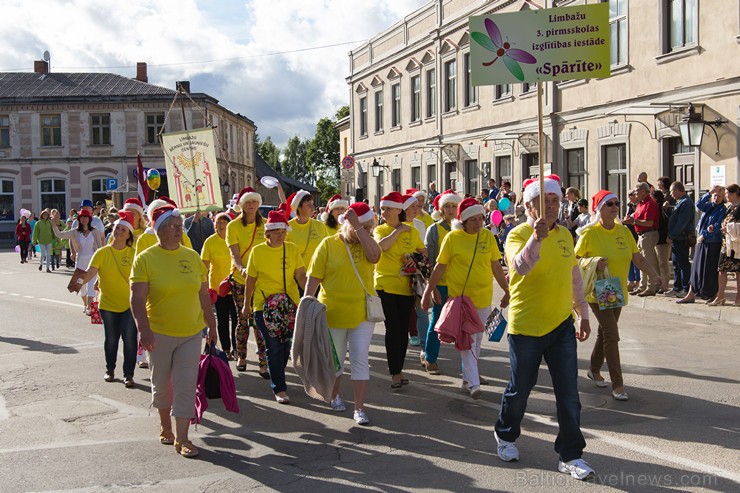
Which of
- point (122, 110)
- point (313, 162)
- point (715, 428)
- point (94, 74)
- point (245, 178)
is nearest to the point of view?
point (715, 428)

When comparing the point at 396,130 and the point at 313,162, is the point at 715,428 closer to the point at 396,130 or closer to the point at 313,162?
the point at 396,130

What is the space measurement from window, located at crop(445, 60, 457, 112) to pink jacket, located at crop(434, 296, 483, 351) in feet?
77.9

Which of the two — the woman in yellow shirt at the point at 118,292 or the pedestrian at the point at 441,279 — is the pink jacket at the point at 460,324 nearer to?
the pedestrian at the point at 441,279

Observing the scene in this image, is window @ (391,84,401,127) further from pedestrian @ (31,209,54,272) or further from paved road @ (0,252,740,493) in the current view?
paved road @ (0,252,740,493)

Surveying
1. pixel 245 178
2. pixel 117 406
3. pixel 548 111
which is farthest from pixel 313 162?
pixel 117 406

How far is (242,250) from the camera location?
9.23 meters

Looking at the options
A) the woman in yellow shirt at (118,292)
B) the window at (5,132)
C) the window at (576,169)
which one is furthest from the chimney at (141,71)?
the woman in yellow shirt at (118,292)

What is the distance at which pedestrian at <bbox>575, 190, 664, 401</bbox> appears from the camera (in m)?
7.49

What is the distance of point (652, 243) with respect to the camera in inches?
587

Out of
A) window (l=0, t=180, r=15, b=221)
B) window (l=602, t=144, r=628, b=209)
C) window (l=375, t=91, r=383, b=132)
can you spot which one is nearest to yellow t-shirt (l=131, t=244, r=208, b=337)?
window (l=602, t=144, r=628, b=209)

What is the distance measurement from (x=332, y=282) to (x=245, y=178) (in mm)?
59617

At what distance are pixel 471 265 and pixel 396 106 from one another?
97.4 feet

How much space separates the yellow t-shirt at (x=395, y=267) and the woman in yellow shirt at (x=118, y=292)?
2503 millimetres

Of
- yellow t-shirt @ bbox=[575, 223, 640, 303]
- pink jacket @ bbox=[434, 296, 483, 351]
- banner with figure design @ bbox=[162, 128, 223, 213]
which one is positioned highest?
banner with figure design @ bbox=[162, 128, 223, 213]
